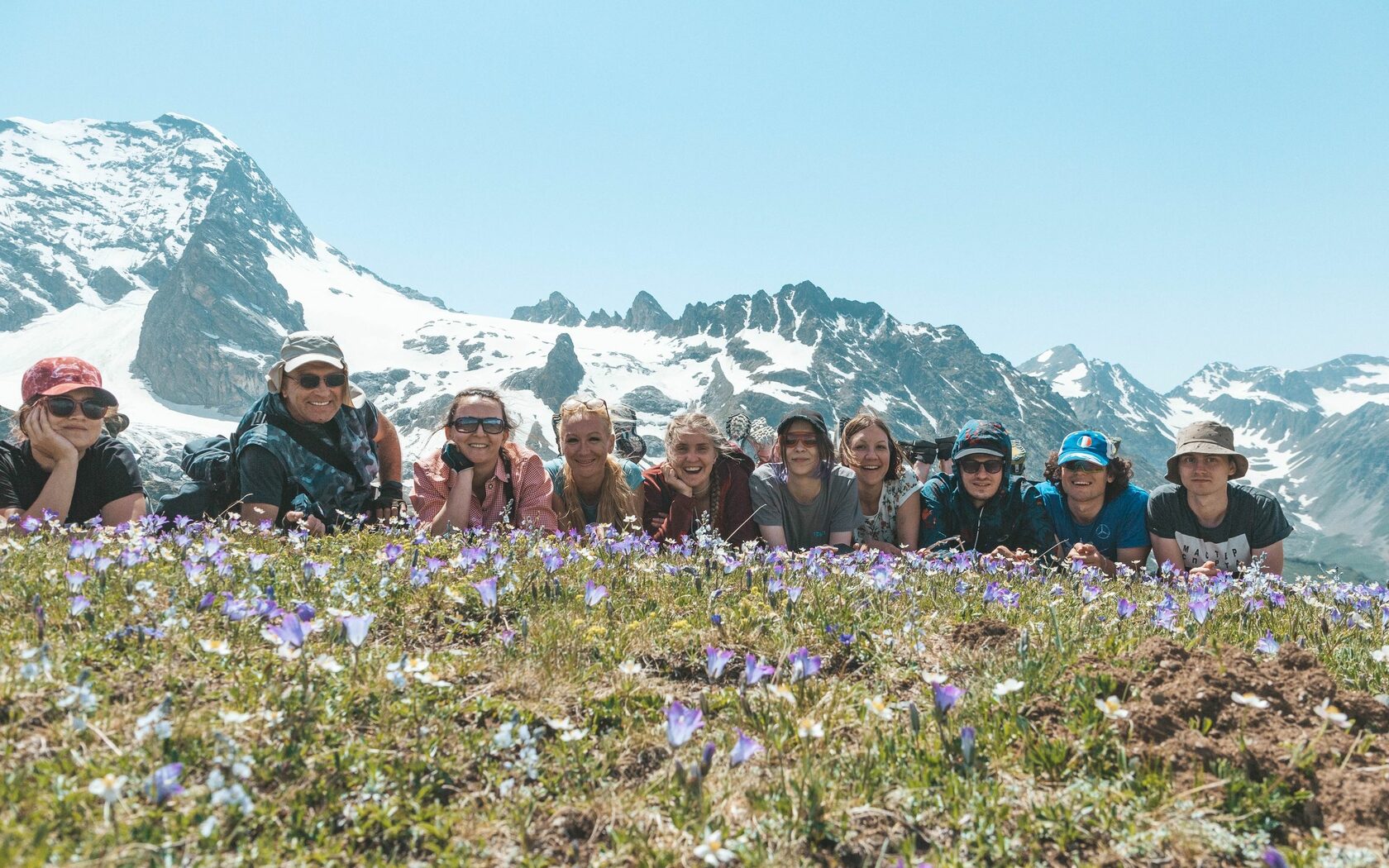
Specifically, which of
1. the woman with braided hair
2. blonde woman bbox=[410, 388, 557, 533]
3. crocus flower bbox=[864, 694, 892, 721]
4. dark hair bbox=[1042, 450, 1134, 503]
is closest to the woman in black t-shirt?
blonde woman bbox=[410, 388, 557, 533]

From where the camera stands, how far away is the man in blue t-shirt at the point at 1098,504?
8891 millimetres

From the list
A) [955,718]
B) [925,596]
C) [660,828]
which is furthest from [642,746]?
[925,596]

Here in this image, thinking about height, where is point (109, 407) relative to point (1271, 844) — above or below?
above

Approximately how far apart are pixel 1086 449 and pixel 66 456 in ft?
34.5

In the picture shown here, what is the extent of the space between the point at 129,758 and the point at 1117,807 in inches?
135

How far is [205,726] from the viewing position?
2.89 metres

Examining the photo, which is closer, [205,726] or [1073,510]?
[205,726]

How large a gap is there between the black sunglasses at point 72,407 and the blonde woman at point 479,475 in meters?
2.87

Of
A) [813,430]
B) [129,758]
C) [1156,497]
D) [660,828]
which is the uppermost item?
[813,430]

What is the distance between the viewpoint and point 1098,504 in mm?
9109

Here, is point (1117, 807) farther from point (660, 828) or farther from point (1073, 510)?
point (1073, 510)

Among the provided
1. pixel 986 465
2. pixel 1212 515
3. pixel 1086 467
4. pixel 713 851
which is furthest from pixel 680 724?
pixel 1212 515

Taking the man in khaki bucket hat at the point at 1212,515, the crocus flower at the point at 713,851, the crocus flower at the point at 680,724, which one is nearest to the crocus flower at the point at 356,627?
the crocus flower at the point at 680,724

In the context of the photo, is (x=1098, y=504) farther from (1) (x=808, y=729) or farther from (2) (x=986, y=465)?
(1) (x=808, y=729)
